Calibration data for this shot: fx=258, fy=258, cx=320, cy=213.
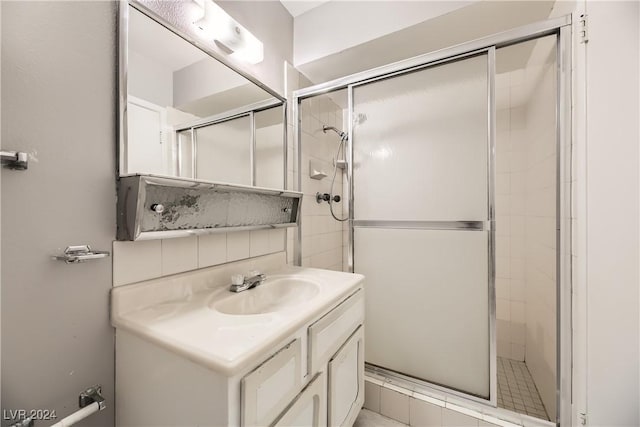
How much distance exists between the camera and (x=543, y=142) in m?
1.50

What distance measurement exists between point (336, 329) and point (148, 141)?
964 millimetres

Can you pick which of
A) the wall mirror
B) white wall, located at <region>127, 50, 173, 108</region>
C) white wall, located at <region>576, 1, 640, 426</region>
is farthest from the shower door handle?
white wall, located at <region>576, 1, 640, 426</region>

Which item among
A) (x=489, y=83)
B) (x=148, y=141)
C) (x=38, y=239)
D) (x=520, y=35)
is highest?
(x=520, y=35)

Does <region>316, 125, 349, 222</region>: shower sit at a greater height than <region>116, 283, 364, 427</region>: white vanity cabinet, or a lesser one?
greater

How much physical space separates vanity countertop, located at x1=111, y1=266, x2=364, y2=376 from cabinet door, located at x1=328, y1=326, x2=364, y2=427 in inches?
9.0

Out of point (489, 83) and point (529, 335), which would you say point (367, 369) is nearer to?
point (529, 335)

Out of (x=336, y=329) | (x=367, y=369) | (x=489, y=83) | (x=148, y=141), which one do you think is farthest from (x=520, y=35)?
(x=367, y=369)

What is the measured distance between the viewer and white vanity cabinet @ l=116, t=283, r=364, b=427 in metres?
0.59

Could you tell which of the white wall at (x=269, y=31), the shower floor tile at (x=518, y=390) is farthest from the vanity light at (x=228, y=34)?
the shower floor tile at (x=518, y=390)

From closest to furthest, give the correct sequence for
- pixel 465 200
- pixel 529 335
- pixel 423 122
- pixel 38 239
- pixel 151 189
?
pixel 38 239 < pixel 151 189 < pixel 465 200 < pixel 423 122 < pixel 529 335

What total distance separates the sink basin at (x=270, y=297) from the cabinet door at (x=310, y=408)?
0.93ft

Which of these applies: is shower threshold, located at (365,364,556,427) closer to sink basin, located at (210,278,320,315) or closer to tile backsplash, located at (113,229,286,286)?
sink basin, located at (210,278,320,315)

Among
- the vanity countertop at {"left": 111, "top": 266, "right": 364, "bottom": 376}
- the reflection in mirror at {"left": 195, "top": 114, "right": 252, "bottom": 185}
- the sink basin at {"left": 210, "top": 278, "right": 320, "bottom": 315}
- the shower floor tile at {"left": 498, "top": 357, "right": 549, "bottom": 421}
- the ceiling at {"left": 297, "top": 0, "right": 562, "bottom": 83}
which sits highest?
the ceiling at {"left": 297, "top": 0, "right": 562, "bottom": 83}

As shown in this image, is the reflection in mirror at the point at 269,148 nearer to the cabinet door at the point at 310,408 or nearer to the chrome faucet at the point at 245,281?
the chrome faucet at the point at 245,281
